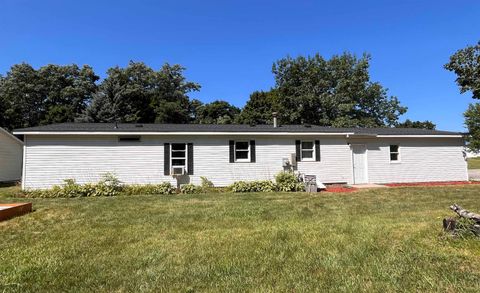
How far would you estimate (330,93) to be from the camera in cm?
3488

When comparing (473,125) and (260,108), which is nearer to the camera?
(473,125)

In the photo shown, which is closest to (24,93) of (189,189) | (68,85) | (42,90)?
(42,90)

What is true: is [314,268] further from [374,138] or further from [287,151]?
[374,138]

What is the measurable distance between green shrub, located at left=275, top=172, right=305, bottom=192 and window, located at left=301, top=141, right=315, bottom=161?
5.34 ft

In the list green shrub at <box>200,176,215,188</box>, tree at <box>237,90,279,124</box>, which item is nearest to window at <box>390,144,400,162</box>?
green shrub at <box>200,176,215,188</box>

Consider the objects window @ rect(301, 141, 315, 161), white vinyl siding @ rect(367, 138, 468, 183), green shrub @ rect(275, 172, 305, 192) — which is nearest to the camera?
green shrub @ rect(275, 172, 305, 192)

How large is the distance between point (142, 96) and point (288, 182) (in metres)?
29.8

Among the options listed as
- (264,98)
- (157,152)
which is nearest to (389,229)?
(157,152)

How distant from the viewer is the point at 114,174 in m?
13.5

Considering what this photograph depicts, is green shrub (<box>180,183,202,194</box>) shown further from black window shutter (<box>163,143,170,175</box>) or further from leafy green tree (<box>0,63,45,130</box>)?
leafy green tree (<box>0,63,45,130</box>)

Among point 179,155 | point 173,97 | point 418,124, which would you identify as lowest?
point 179,155

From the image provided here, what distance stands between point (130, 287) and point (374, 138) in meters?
14.5

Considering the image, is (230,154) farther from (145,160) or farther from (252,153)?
(145,160)

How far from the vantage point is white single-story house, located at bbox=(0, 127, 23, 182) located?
19.0 metres
